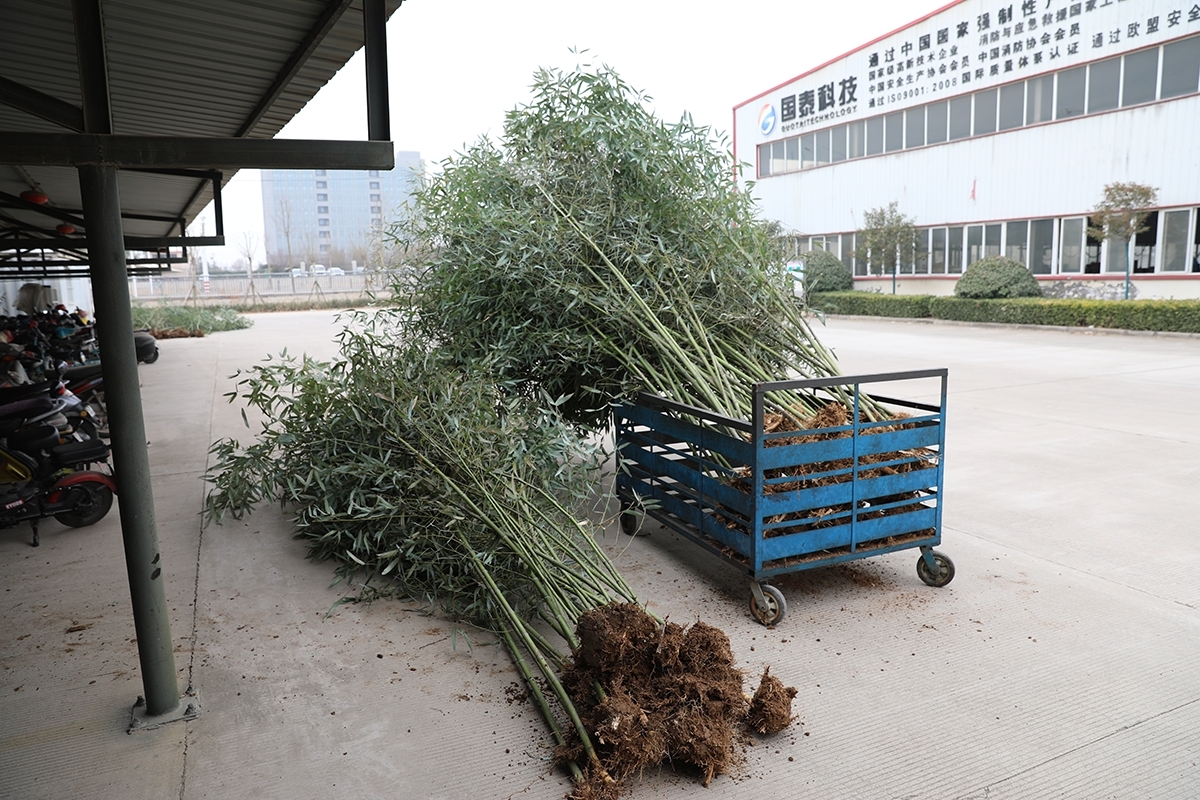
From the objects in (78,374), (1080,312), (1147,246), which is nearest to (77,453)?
(78,374)

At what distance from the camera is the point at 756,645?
331 centimetres

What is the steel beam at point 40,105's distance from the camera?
2584mm

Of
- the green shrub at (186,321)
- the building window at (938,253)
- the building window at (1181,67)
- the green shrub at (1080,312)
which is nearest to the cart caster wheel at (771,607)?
the green shrub at (1080,312)

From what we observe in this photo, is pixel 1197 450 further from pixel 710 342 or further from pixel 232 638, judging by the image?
pixel 232 638

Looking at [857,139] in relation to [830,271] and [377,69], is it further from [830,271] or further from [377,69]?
[377,69]

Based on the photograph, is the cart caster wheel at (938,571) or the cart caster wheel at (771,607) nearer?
the cart caster wheel at (771,607)

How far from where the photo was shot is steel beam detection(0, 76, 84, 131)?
258cm

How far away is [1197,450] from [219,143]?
6762mm

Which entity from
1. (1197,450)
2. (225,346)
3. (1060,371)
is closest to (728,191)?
(1197,450)

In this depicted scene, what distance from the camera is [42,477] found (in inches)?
192

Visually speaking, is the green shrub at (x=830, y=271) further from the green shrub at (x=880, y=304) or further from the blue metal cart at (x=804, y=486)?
the blue metal cart at (x=804, y=486)

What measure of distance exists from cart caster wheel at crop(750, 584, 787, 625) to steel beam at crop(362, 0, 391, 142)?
2.28 metres

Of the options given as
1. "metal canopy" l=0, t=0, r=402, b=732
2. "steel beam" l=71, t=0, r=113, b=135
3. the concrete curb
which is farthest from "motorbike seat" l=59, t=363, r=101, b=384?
the concrete curb

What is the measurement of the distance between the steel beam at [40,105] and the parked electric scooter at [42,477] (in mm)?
2861
